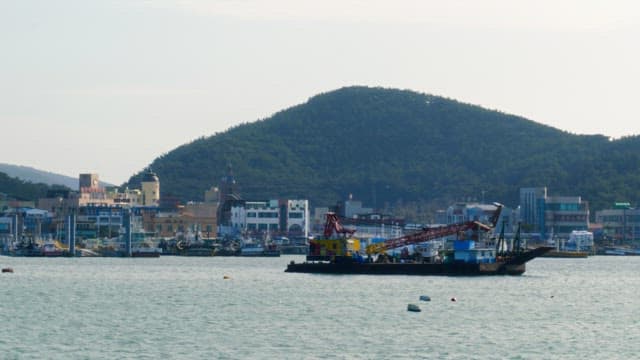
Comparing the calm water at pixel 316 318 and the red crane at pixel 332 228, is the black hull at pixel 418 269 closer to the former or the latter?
the calm water at pixel 316 318

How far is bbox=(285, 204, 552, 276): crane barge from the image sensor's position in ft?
454

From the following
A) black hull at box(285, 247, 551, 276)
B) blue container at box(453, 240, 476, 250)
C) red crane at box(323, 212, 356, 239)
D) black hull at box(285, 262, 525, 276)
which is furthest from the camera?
red crane at box(323, 212, 356, 239)

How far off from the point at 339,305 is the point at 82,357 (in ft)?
113

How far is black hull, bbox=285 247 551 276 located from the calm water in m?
2.83

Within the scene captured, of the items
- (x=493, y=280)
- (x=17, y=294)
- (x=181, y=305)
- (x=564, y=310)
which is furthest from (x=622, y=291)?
(x=17, y=294)

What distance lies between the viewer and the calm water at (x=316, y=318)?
6950cm

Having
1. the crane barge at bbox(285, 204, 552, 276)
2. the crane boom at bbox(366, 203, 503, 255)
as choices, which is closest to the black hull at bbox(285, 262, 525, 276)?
the crane barge at bbox(285, 204, 552, 276)

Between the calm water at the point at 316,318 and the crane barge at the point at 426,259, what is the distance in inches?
128

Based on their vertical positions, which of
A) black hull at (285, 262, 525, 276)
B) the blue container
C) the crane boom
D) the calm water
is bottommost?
the calm water

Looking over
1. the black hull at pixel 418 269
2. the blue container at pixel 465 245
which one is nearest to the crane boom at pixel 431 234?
the blue container at pixel 465 245

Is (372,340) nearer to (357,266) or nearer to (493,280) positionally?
(493,280)

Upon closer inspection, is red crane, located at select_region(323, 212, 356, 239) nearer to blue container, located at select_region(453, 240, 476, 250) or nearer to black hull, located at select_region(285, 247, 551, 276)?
black hull, located at select_region(285, 247, 551, 276)

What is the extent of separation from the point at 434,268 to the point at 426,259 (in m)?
7.77

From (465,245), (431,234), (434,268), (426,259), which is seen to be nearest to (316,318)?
(434,268)
